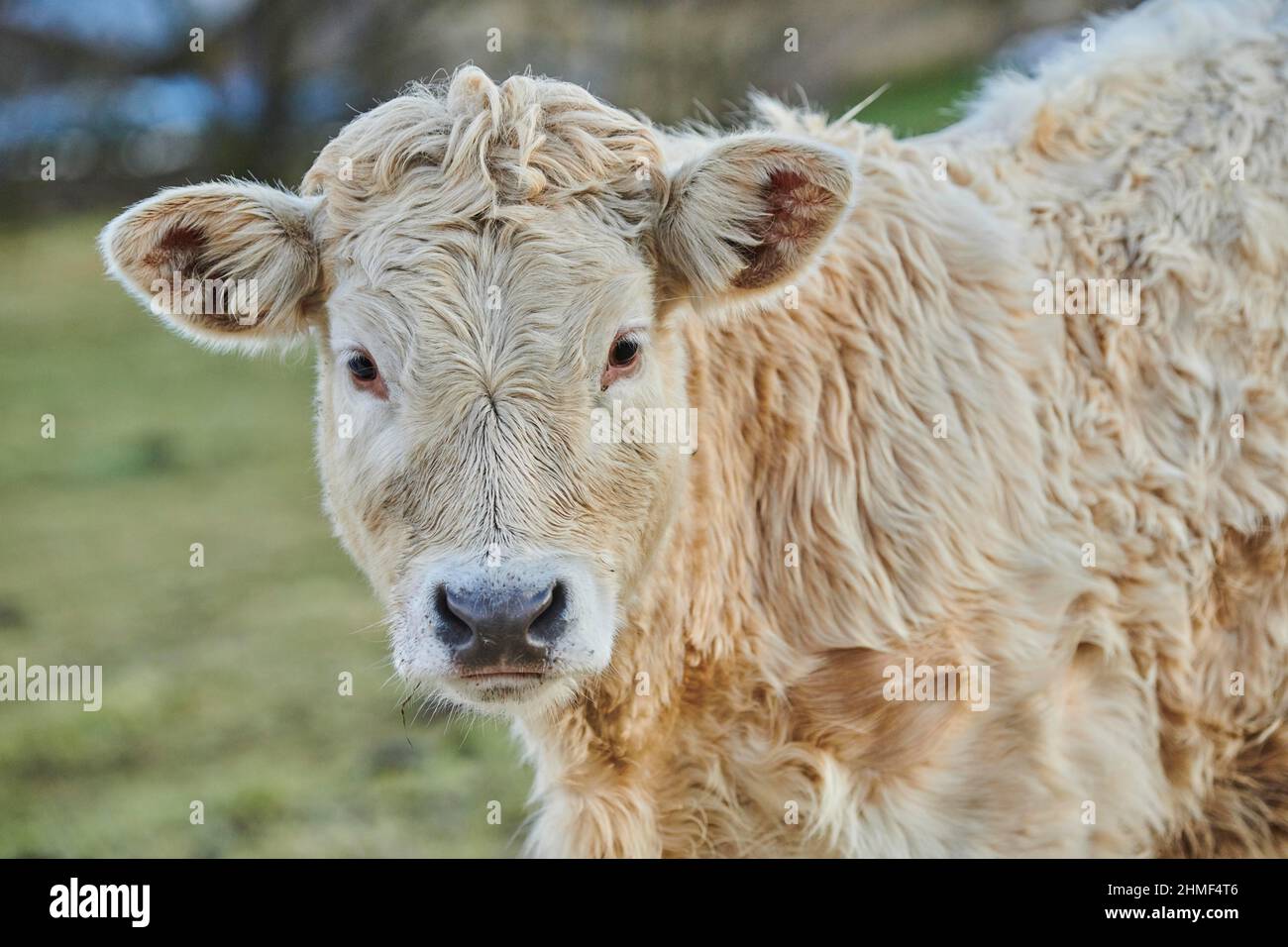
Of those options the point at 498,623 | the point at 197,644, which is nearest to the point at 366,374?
the point at 498,623

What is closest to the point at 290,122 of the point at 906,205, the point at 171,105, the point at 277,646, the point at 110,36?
the point at 171,105

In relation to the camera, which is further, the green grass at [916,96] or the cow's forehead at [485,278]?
the green grass at [916,96]

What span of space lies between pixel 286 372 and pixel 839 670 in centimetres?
1192

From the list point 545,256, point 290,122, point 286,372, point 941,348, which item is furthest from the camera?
point 290,122

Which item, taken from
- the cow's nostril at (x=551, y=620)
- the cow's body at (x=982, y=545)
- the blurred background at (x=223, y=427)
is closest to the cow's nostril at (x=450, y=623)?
the cow's nostril at (x=551, y=620)

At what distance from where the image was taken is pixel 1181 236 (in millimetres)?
4301

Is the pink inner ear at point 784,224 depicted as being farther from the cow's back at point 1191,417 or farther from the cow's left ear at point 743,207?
the cow's back at point 1191,417

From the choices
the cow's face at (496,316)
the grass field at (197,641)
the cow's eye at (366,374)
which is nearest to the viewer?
the cow's face at (496,316)

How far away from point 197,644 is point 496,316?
557cm

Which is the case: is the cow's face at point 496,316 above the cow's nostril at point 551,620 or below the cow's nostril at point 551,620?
above

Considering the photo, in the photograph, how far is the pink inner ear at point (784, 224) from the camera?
3682mm

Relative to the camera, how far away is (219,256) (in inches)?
147

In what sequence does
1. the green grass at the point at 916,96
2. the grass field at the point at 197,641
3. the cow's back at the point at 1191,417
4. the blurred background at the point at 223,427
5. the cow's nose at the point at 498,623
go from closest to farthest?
1. the cow's nose at the point at 498,623
2. the cow's back at the point at 1191,417
3. the grass field at the point at 197,641
4. the blurred background at the point at 223,427
5. the green grass at the point at 916,96

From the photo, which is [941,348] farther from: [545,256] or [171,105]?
[171,105]
